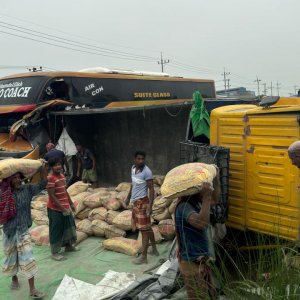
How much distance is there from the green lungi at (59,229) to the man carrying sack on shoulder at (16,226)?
3.13ft

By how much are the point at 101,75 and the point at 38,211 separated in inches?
208

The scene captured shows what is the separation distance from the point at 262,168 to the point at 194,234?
1.34 meters

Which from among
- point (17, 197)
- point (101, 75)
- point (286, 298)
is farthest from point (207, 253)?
point (101, 75)

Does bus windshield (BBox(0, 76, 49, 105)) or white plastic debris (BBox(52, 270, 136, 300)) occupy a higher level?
bus windshield (BBox(0, 76, 49, 105))

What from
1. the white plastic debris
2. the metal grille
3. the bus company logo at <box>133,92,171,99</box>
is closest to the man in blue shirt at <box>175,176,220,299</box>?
the metal grille

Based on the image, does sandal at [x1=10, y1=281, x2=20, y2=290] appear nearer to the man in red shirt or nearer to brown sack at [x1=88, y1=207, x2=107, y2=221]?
the man in red shirt

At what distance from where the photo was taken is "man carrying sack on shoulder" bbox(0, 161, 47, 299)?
4.34 m

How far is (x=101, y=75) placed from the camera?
37.7 ft

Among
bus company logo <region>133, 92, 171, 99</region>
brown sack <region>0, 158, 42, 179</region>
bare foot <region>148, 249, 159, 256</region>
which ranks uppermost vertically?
bus company logo <region>133, 92, 171, 99</region>

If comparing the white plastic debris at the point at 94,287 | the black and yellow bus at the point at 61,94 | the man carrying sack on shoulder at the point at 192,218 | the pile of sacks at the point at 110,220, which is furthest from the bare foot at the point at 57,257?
the black and yellow bus at the point at 61,94

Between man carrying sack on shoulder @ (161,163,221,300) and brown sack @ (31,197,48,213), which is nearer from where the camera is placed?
man carrying sack on shoulder @ (161,163,221,300)

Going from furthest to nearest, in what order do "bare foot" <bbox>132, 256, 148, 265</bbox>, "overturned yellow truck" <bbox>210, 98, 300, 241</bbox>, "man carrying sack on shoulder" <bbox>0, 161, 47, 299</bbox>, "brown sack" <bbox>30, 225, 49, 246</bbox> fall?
"brown sack" <bbox>30, 225, 49, 246</bbox> → "bare foot" <bbox>132, 256, 148, 265</bbox> → "man carrying sack on shoulder" <bbox>0, 161, 47, 299</bbox> → "overturned yellow truck" <bbox>210, 98, 300, 241</bbox>

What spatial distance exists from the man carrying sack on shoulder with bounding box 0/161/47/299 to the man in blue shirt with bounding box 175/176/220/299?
205 cm

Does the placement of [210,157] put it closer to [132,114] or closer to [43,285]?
[43,285]
